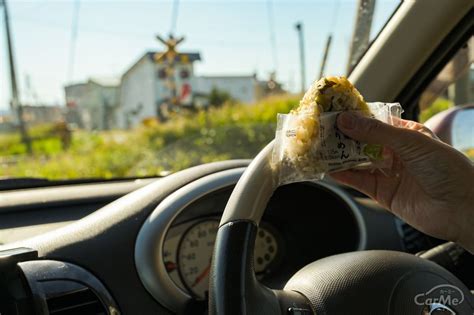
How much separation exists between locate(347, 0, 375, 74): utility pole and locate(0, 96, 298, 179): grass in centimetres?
33

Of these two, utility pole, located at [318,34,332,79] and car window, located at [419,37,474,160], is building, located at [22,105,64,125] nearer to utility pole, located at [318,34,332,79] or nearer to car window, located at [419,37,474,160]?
utility pole, located at [318,34,332,79]

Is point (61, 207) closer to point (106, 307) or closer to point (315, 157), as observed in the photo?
point (106, 307)

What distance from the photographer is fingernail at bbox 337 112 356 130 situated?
126 cm

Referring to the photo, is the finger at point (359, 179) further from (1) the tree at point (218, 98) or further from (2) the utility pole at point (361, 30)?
(1) the tree at point (218, 98)

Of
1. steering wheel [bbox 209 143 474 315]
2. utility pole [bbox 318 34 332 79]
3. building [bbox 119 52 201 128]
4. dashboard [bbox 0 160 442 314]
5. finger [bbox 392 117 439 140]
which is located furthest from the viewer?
building [bbox 119 52 201 128]

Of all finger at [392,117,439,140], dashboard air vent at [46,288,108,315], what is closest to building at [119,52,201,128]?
dashboard air vent at [46,288,108,315]

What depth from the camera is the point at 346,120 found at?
126 centimetres

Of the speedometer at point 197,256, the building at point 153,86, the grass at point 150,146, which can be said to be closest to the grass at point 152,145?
the grass at point 150,146

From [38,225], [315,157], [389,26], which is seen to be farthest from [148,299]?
[389,26]

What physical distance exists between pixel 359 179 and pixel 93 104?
1986 mm

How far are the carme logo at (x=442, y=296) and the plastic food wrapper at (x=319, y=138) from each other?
0.45 metres

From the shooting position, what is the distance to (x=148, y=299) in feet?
6.31

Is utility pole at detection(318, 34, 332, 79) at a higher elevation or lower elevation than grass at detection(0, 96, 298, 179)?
higher

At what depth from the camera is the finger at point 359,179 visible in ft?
5.38
